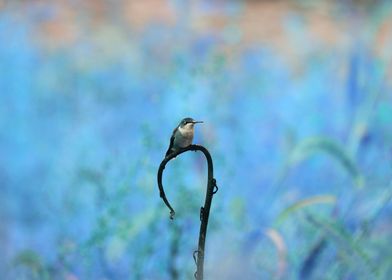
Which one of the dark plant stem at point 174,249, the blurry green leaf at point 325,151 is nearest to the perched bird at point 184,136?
the dark plant stem at point 174,249

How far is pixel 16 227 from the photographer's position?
4.78 metres

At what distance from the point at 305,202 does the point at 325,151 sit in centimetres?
36

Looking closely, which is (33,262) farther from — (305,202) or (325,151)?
(325,151)

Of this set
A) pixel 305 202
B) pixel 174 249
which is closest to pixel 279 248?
pixel 305 202

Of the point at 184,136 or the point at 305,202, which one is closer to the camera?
the point at 184,136

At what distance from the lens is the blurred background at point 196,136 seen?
4766 millimetres

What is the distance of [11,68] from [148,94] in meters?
0.90

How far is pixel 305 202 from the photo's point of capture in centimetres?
480

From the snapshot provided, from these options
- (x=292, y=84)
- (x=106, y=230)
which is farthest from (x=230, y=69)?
(x=106, y=230)

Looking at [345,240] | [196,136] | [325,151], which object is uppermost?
[196,136]

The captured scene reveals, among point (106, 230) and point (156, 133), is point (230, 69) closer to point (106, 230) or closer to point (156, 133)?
point (156, 133)

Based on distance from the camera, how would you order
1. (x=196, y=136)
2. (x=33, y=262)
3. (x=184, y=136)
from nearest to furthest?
(x=184, y=136) < (x=33, y=262) < (x=196, y=136)

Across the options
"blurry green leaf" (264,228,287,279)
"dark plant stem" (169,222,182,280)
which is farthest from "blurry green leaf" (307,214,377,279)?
"dark plant stem" (169,222,182,280)

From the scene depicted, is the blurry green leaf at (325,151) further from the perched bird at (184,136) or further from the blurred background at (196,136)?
the perched bird at (184,136)
